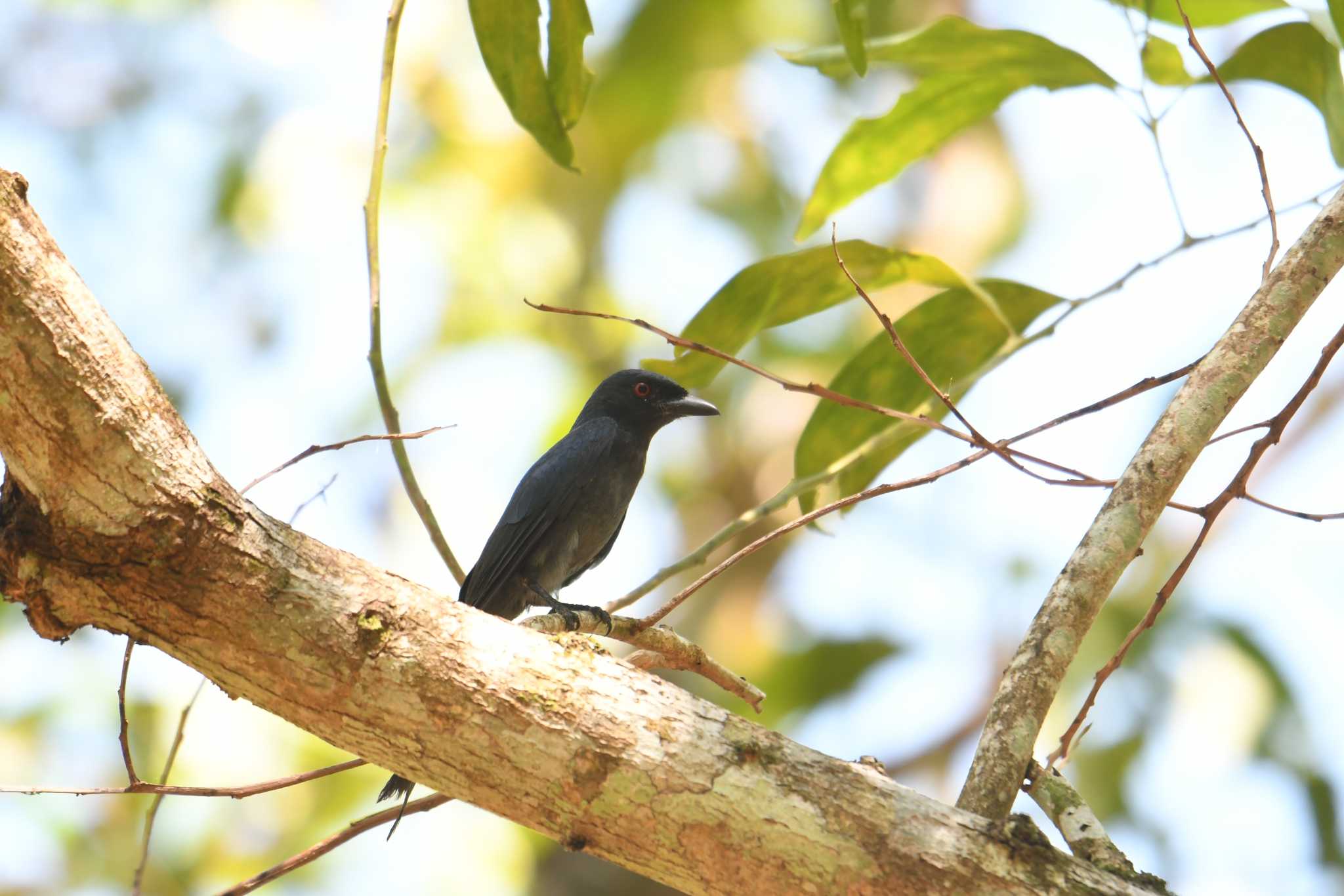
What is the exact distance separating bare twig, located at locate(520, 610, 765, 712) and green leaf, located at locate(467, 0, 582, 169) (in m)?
1.39

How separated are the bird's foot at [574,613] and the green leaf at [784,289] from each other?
76 cm

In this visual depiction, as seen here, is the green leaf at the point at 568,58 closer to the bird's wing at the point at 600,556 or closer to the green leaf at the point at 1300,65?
the green leaf at the point at 1300,65

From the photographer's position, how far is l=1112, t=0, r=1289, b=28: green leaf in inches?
137

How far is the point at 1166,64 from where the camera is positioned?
3.61 m

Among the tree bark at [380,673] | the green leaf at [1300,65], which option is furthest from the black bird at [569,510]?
the green leaf at [1300,65]

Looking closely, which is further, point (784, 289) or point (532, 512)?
point (532, 512)

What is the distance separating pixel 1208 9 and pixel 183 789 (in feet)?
11.4

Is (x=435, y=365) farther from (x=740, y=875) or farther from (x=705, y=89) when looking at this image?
(x=740, y=875)

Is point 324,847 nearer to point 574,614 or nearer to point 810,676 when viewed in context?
point 574,614

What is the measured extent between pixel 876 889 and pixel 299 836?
6.61 m

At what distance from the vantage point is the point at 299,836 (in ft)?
25.5

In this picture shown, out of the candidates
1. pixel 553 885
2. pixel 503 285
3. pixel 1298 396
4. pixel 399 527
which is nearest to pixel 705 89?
pixel 503 285

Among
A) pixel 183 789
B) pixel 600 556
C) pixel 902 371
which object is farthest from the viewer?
pixel 600 556

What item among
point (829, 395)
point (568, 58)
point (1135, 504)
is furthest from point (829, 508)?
point (568, 58)
